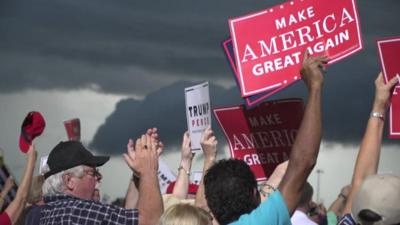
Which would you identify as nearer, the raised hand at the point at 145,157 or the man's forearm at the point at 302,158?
the man's forearm at the point at 302,158

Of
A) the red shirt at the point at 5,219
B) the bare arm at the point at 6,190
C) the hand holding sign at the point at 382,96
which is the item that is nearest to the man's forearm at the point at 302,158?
the hand holding sign at the point at 382,96

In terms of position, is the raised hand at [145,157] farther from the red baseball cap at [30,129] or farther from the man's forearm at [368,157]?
the red baseball cap at [30,129]

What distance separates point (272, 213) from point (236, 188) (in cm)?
28

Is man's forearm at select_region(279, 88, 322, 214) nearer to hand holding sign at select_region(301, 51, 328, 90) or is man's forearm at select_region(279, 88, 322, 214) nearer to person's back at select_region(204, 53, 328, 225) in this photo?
person's back at select_region(204, 53, 328, 225)

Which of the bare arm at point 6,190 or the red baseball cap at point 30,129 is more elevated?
the red baseball cap at point 30,129

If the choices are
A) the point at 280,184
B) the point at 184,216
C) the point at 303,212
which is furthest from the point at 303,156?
the point at 303,212

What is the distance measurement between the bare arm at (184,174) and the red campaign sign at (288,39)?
66cm

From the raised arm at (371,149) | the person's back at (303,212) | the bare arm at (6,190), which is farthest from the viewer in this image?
the bare arm at (6,190)

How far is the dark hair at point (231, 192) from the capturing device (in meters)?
3.84

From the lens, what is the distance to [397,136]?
20.8 ft

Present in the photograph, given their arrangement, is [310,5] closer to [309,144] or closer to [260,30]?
[260,30]

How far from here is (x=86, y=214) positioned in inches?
173

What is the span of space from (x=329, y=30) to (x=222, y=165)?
2585mm

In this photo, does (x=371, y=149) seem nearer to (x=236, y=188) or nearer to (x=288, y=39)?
(x=236, y=188)
